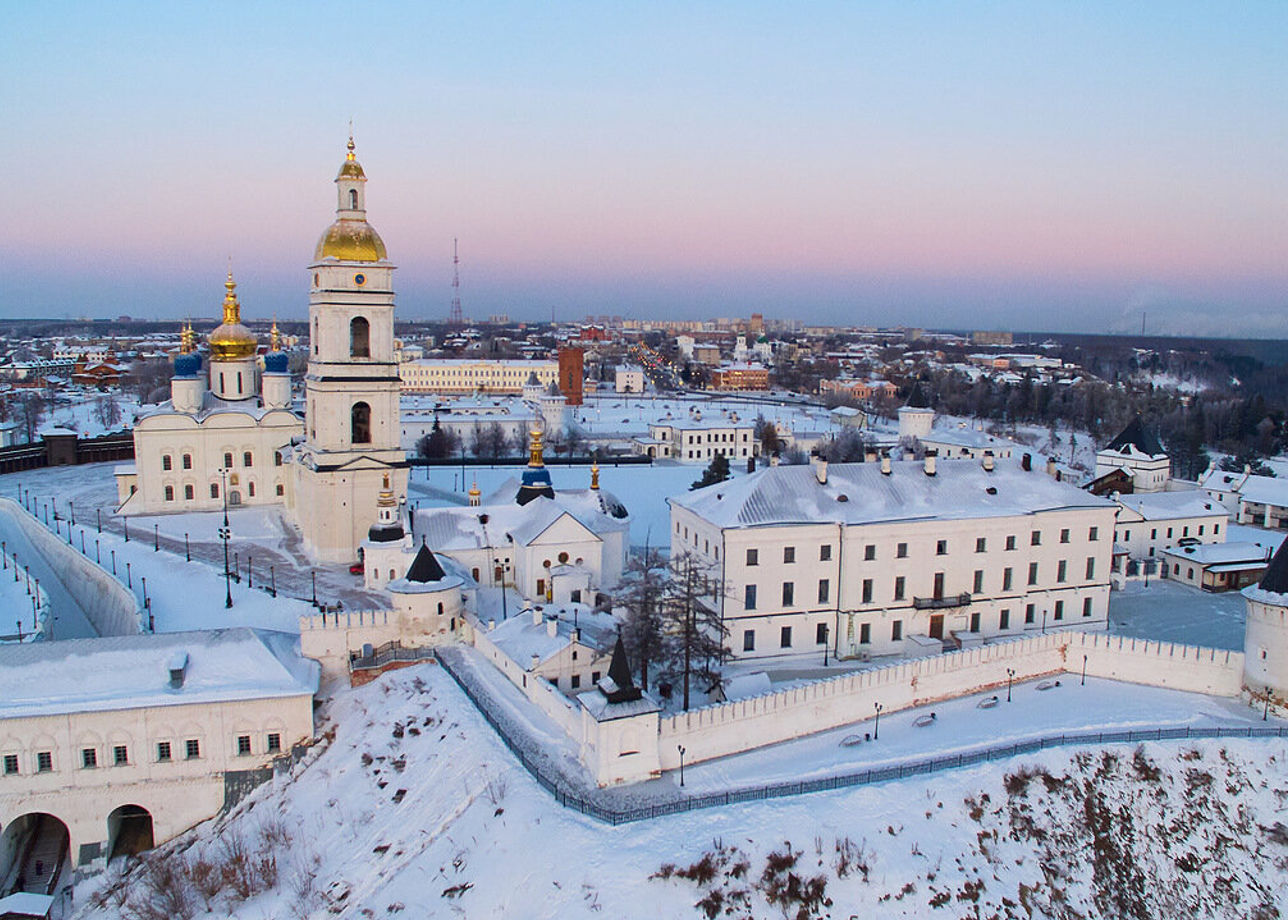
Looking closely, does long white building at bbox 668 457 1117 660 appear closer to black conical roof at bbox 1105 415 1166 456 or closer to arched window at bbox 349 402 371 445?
arched window at bbox 349 402 371 445

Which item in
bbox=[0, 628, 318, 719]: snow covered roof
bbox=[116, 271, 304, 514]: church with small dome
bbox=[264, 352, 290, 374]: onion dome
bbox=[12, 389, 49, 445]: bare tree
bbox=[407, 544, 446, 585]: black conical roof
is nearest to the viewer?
bbox=[0, 628, 318, 719]: snow covered roof

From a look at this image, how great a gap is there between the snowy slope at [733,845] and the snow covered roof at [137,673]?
2.37 m

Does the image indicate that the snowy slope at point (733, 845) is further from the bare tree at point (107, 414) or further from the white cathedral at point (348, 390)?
the bare tree at point (107, 414)

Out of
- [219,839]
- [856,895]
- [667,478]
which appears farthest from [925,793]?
[667,478]

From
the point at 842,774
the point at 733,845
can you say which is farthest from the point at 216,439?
the point at 733,845

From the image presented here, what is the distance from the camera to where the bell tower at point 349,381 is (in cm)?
3562

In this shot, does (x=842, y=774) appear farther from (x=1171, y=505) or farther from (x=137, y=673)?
(x=1171, y=505)

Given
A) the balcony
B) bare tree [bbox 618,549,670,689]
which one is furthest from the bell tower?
the balcony

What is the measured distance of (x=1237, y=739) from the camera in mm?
23875

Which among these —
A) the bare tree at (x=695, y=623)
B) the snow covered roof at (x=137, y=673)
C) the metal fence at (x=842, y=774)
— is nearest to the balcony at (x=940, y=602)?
the bare tree at (x=695, y=623)

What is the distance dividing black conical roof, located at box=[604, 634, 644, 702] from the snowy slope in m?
2.51

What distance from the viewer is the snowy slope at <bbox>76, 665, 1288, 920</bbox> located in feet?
60.5

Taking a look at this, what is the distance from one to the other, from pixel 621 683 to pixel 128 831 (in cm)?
1370

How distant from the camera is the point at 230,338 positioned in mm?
46125
